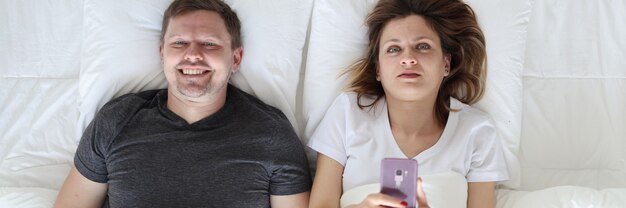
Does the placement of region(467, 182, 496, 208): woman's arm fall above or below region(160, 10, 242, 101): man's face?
below

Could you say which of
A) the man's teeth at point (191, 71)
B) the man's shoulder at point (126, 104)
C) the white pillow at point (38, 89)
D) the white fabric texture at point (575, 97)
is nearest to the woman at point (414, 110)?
the white fabric texture at point (575, 97)

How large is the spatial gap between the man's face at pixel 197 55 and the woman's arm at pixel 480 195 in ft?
2.24

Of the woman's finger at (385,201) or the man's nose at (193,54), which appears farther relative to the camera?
the man's nose at (193,54)

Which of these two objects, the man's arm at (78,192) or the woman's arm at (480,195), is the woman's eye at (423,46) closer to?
the woman's arm at (480,195)

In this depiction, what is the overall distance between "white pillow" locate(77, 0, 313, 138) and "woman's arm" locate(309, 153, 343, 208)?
192 millimetres

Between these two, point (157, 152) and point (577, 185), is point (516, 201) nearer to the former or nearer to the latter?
point (577, 185)

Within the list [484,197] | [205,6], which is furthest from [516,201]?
[205,6]

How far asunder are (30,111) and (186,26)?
57 cm

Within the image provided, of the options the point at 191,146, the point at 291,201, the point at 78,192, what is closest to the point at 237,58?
the point at 191,146

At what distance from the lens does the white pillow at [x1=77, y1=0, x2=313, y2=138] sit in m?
1.64

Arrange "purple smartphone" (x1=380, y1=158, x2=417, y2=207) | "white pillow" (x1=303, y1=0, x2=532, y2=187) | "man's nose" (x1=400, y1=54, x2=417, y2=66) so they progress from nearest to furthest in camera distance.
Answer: "purple smartphone" (x1=380, y1=158, x2=417, y2=207) < "man's nose" (x1=400, y1=54, x2=417, y2=66) < "white pillow" (x1=303, y1=0, x2=532, y2=187)

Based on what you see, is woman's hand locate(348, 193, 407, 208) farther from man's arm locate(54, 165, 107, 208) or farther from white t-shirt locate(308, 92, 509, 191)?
man's arm locate(54, 165, 107, 208)

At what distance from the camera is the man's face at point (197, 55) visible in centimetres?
150

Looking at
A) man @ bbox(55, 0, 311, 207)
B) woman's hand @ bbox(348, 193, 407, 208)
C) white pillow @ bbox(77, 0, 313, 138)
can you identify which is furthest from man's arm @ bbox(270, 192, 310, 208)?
woman's hand @ bbox(348, 193, 407, 208)
